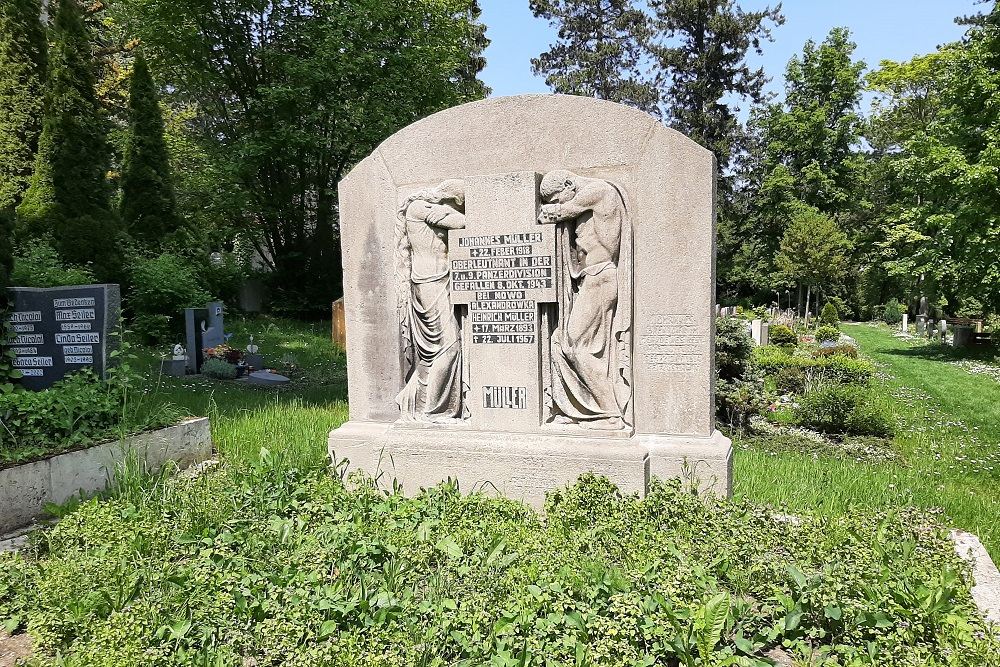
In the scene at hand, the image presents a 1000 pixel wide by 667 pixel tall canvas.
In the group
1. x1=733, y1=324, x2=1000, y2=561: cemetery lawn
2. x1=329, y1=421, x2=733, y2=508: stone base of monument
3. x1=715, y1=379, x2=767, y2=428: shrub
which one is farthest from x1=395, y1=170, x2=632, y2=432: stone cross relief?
x1=715, y1=379, x2=767, y2=428: shrub

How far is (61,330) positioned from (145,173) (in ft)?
41.4

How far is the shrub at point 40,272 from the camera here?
9.21 metres

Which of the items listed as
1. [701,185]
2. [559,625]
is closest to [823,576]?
[559,625]

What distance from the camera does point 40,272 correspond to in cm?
977

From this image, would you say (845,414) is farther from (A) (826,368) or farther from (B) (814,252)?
(B) (814,252)

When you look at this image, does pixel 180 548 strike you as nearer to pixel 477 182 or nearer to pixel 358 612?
pixel 358 612

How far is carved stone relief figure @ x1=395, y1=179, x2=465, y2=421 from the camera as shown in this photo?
5.31m

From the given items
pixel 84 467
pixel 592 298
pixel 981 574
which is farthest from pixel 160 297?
pixel 981 574

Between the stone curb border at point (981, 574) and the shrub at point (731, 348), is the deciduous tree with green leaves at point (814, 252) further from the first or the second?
the stone curb border at point (981, 574)

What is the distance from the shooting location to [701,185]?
4.74 m

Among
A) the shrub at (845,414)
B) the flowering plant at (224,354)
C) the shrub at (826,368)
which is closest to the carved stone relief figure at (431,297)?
the shrub at (845,414)

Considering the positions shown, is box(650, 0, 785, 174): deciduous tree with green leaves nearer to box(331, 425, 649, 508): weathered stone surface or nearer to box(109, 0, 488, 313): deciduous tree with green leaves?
box(109, 0, 488, 313): deciduous tree with green leaves

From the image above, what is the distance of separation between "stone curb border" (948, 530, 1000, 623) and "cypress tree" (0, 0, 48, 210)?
54.8 ft

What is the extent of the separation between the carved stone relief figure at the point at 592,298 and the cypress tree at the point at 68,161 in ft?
41.9
